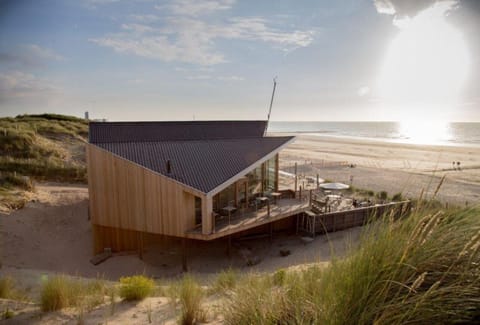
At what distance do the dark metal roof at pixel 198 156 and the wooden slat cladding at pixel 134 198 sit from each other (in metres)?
0.37

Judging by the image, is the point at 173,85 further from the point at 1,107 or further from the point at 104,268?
the point at 1,107

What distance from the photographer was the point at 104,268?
10.1 meters

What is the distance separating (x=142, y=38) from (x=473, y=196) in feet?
74.4

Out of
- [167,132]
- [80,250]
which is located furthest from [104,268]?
[167,132]

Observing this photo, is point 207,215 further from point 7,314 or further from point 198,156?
point 7,314

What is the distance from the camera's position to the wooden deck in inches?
374

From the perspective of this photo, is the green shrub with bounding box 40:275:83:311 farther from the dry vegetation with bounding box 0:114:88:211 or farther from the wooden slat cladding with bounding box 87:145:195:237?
the dry vegetation with bounding box 0:114:88:211

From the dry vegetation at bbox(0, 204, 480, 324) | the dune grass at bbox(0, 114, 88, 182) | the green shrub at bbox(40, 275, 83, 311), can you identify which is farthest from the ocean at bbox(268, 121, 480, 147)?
the green shrub at bbox(40, 275, 83, 311)

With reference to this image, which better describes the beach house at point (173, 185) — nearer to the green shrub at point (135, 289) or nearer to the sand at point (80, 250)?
the sand at point (80, 250)

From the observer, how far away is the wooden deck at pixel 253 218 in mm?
9492

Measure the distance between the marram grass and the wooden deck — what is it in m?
6.85

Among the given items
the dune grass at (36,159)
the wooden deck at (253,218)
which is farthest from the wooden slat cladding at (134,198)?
the dune grass at (36,159)

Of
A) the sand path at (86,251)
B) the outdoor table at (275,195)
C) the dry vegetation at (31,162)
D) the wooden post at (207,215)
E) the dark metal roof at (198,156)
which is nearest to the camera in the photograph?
the wooden post at (207,215)

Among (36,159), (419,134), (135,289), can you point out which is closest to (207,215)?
(135,289)
